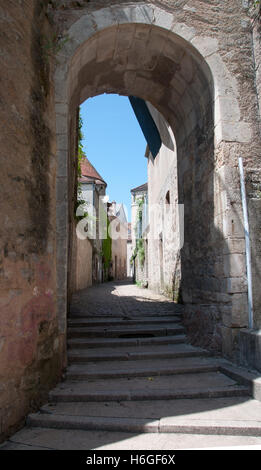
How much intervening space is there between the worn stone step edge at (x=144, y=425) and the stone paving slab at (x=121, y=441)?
0.12 feet

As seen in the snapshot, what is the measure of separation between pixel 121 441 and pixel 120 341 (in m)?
2.08

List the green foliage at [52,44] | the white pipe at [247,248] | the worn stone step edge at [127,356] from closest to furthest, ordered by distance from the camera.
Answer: the green foliage at [52,44] → the white pipe at [247,248] → the worn stone step edge at [127,356]

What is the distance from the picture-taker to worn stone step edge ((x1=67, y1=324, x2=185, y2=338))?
4.77m

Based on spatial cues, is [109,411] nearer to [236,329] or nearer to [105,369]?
[105,369]

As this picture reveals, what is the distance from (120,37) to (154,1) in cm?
60

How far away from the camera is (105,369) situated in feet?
12.3

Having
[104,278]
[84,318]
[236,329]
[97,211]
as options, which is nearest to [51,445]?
[236,329]

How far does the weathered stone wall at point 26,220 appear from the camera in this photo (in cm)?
269

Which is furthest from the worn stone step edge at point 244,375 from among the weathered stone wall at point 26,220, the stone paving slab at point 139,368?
the weathered stone wall at point 26,220

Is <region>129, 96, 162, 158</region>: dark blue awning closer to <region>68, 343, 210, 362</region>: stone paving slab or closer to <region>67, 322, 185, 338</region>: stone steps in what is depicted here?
<region>67, 322, 185, 338</region>: stone steps

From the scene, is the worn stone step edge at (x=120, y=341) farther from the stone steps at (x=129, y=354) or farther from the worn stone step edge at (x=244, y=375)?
the worn stone step edge at (x=244, y=375)

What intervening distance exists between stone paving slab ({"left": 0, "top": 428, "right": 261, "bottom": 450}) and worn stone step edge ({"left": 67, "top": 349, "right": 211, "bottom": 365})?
141 centimetres

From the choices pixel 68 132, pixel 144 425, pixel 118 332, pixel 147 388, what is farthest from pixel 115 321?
pixel 68 132

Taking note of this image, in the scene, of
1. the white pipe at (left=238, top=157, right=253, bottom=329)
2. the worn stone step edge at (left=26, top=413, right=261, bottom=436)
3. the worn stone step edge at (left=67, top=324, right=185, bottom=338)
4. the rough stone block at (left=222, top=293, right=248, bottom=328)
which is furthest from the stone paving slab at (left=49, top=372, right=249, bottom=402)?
the worn stone step edge at (left=67, top=324, right=185, bottom=338)
